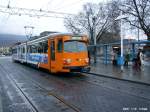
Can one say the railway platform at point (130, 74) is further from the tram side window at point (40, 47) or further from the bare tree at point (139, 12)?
the bare tree at point (139, 12)

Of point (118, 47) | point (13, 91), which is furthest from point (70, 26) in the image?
point (13, 91)

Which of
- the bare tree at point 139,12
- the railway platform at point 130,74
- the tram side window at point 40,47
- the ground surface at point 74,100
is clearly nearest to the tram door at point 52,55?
the tram side window at point 40,47

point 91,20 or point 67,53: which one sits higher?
point 91,20

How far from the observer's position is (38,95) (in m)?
11.8

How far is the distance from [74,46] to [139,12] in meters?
23.1

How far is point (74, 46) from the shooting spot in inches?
775

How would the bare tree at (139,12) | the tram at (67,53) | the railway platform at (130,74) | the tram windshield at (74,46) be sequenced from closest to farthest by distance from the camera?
the railway platform at (130,74) → the tram at (67,53) → the tram windshield at (74,46) → the bare tree at (139,12)

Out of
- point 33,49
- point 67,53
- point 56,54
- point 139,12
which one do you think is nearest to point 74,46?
point 67,53

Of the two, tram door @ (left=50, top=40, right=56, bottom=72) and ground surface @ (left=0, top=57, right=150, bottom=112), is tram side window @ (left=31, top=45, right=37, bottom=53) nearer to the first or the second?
tram door @ (left=50, top=40, right=56, bottom=72)

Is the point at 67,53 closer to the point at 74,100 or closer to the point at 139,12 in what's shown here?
the point at 74,100

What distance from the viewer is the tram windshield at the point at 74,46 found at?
63.5ft

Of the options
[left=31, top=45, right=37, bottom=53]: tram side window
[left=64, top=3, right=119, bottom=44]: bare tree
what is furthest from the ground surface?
[left=64, top=3, right=119, bottom=44]: bare tree

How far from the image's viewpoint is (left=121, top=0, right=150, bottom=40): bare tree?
38969mm

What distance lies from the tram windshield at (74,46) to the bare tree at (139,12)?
823 inches
